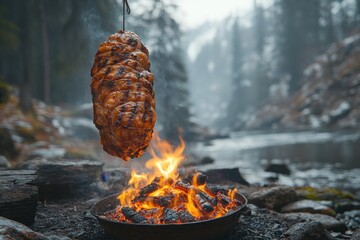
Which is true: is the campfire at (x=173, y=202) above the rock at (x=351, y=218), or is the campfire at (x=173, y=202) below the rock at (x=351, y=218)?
above

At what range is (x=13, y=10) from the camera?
28.7 m

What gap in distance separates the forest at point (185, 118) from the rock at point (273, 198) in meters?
0.03

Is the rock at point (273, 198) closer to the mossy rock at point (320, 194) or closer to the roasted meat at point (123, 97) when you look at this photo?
the mossy rock at point (320, 194)

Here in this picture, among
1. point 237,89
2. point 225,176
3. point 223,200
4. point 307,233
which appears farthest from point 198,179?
point 237,89

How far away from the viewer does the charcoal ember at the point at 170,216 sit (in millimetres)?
4453

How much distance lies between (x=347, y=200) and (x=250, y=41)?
121 m

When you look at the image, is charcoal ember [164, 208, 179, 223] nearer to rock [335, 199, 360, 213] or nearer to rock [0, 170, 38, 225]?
rock [0, 170, 38, 225]

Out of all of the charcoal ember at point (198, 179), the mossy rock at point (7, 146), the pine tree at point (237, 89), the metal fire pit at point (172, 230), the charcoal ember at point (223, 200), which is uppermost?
the pine tree at point (237, 89)

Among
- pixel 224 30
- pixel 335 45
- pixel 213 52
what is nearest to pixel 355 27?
pixel 335 45

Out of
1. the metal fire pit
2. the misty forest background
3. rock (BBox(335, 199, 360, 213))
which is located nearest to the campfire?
the metal fire pit

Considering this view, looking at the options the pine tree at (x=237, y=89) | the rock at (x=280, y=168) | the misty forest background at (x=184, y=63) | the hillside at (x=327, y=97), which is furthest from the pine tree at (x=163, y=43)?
the pine tree at (x=237, y=89)

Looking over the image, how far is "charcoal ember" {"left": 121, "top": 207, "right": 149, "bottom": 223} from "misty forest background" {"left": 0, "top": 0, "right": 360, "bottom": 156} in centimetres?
854

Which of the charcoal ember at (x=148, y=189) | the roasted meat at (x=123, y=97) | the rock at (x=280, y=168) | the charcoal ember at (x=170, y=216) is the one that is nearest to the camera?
the roasted meat at (x=123, y=97)

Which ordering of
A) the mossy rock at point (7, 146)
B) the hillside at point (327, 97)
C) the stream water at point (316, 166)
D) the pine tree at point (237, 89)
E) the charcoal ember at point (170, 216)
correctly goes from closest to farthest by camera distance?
1. the charcoal ember at point (170, 216)
2. the stream water at point (316, 166)
3. the mossy rock at point (7, 146)
4. the hillside at point (327, 97)
5. the pine tree at point (237, 89)
